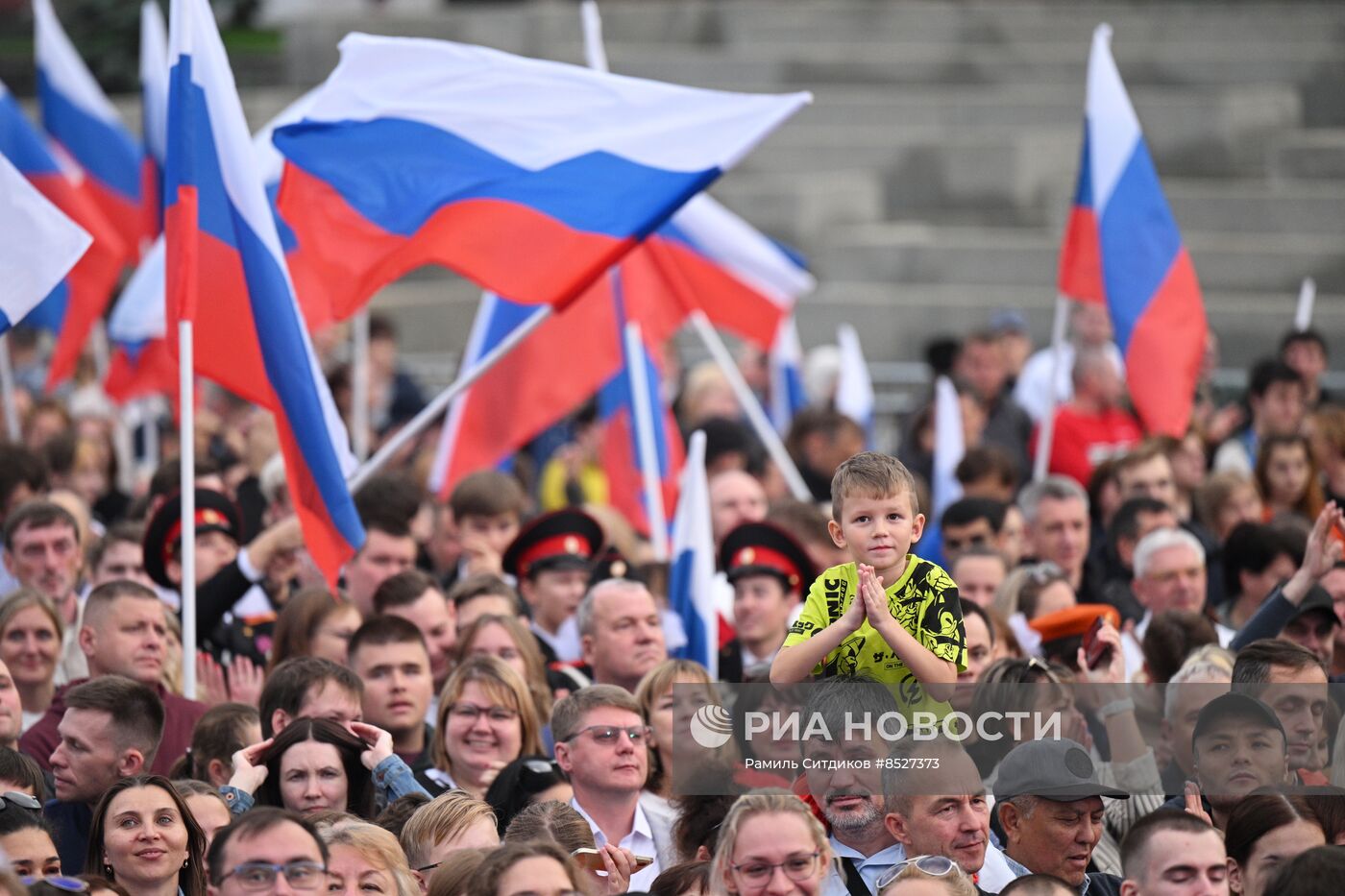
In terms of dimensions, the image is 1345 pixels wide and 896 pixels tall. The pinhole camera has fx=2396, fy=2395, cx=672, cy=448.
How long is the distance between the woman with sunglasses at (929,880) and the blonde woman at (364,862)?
1.27 metres

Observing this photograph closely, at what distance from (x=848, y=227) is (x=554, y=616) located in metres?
14.0

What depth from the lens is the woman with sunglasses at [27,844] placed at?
6.20 m

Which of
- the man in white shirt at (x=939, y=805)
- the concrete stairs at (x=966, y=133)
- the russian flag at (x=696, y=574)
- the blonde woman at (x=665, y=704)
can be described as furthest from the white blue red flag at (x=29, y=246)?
the concrete stairs at (x=966, y=133)

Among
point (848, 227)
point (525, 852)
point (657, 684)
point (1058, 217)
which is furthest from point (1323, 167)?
point (525, 852)

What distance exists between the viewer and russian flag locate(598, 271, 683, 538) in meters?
12.6

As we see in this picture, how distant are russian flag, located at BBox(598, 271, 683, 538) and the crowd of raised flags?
11 cm

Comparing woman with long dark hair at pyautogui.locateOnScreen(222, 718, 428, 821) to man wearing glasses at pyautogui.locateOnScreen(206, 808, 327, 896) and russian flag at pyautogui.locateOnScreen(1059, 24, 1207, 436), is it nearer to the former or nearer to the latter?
Result: man wearing glasses at pyautogui.locateOnScreen(206, 808, 327, 896)

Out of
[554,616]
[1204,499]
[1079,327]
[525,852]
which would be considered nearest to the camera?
[525,852]

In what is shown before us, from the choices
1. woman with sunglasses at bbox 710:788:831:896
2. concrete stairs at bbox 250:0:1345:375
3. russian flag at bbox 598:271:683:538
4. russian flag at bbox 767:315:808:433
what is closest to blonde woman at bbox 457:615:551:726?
woman with sunglasses at bbox 710:788:831:896

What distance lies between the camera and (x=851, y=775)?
6457 millimetres

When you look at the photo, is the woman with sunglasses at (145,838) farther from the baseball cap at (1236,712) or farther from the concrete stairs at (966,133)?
the concrete stairs at (966,133)

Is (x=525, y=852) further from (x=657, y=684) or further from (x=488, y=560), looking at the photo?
(x=488, y=560)

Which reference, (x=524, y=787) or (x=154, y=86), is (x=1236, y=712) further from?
(x=154, y=86)

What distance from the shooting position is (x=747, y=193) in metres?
23.4
